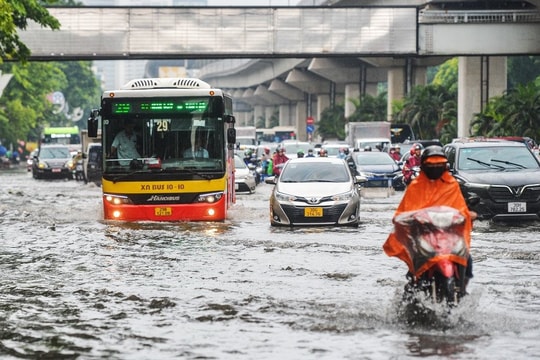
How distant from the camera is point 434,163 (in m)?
11.1

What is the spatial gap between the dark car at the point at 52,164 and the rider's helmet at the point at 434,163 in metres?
50.4

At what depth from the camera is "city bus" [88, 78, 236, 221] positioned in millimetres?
23797

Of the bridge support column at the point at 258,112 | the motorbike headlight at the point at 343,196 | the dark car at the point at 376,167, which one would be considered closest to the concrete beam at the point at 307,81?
the dark car at the point at 376,167

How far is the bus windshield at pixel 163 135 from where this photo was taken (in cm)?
2380

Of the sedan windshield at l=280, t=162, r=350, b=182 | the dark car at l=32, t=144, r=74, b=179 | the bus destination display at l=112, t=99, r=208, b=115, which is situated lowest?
the dark car at l=32, t=144, r=74, b=179

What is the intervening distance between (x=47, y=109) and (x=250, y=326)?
9091cm

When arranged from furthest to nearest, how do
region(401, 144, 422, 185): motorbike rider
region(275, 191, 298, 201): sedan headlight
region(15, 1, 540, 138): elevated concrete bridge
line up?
region(15, 1, 540, 138): elevated concrete bridge < region(401, 144, 422, 185): motorbike rider < region(275, 191, 298, 201): sedan headlight

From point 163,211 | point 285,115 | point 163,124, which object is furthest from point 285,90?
point 163,124

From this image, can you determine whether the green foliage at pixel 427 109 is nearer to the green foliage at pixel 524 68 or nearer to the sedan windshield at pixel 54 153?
the sedan windshield at pixel 54 153

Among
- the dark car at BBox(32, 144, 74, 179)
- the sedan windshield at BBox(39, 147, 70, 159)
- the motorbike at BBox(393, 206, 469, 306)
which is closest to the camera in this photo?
the motorbike at BBox(393, 206, 469, 306)

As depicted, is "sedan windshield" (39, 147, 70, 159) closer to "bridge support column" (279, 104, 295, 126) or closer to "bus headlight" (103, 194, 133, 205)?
"bus headlight" (103, 194, 133, 205)

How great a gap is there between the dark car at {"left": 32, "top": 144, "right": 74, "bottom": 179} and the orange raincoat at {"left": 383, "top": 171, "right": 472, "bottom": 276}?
50.2m

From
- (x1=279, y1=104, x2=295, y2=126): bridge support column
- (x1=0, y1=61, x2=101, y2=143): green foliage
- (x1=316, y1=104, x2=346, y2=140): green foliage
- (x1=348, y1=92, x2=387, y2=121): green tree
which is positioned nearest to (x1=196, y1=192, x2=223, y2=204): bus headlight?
(x1=0, y1=61, x2=101, y2=143): green foliage

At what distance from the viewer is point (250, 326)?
37.1ft
